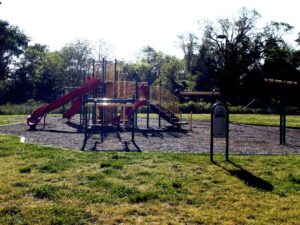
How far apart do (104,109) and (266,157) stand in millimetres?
11212

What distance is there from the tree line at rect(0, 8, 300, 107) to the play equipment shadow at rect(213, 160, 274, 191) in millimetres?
41718

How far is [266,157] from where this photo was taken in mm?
9570

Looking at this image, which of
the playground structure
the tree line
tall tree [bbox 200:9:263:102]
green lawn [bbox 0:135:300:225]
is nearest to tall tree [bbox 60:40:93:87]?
the tree line

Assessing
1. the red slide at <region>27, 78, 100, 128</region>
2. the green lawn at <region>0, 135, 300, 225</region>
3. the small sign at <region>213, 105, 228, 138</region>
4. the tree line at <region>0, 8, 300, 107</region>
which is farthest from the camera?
the tree line at <region>0, 8, 300, 107</region>

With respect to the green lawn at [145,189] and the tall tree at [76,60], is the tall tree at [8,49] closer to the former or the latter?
the tall tree at [76,60]

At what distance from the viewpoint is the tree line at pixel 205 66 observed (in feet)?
168

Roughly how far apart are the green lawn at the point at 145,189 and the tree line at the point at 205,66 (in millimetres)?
41671

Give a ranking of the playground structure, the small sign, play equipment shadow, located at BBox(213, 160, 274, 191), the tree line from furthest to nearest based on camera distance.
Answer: the tree line → the playground structure → the small sign → play equipment shadow, located at BBox(213, 160, 274, 191)

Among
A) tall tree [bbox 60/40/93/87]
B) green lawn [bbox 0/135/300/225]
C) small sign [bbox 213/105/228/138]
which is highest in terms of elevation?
tall tree [bbox 60/40/93/87]

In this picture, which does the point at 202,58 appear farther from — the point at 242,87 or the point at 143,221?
the point at 143,221

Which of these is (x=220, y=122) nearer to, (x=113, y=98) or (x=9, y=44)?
(x=113, y=98)

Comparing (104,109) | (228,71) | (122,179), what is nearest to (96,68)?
(104,109)

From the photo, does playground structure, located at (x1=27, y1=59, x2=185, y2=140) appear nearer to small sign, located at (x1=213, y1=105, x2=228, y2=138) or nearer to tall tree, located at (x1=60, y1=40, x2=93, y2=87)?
small sign, located at (x1=213, y1=105, x2=228, y2=138)

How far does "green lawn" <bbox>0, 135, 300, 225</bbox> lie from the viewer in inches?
196
